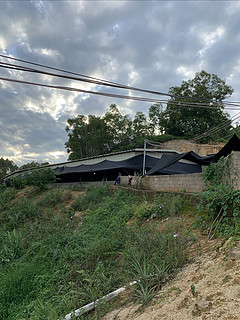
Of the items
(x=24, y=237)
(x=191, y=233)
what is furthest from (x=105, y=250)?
(x=24, y=237)

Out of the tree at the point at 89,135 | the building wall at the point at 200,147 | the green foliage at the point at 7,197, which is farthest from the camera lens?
the tree at the point at 89,135

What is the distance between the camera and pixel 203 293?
→ 7.27 ft

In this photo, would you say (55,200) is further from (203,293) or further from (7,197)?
(203,293)

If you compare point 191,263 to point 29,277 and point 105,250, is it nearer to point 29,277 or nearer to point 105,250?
point 105,250

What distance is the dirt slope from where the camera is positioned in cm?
194

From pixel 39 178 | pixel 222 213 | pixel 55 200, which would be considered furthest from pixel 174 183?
pixel 39 178

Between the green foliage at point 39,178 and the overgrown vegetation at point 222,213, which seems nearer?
the overgrown vegetation at point 222,213

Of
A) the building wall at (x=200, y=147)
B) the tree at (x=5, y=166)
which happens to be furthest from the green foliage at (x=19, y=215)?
the tree at (x=5, y=166)

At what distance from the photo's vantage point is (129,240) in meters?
4.65

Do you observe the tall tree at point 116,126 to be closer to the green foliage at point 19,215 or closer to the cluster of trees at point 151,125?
the cluster of trees at point 151,125

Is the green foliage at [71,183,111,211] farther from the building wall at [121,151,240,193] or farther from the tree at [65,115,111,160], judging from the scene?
the tree at [65,115,111,160]

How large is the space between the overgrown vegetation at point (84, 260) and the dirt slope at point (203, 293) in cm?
22

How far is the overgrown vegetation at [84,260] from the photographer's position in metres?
3.30

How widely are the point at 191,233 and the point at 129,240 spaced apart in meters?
1.33
